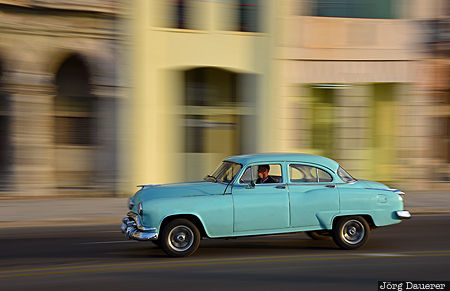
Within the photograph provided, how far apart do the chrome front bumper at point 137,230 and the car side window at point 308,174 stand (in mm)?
2341

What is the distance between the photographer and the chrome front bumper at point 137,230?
8250 millimetres

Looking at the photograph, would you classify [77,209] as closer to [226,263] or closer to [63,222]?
[63,222]

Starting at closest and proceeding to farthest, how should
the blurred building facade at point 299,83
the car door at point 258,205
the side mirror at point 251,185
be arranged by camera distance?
the car door at point 258,205 → the side mirror at point 251,185 → the blurred building facade at point 299,83

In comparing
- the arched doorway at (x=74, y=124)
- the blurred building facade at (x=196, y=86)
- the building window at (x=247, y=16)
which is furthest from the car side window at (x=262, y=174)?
the building window at (x=247, y=16)

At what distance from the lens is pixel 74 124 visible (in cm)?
1789

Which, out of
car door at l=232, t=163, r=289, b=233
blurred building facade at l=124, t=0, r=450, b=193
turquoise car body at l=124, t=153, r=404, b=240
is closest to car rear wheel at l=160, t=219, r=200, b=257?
turquoise car body at l=124, t=153, r=404, b=240

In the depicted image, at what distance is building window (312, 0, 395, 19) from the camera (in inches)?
730

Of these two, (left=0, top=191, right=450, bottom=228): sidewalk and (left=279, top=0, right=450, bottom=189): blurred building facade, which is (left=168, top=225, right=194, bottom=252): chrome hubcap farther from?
(left=279, top=0, right=450, bottom=189): blurred building facade

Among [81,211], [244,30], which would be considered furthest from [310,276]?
[244,30]

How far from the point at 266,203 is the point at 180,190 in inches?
51.4

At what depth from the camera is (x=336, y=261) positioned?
8258 millimetres

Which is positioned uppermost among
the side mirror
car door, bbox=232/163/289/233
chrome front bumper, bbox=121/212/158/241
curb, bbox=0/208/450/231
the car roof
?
the car roof

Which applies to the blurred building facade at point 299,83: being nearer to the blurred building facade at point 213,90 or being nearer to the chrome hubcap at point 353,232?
the blurred building facade at point 213,90

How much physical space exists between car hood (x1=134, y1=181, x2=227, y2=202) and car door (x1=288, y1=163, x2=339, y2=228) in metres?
1.11
